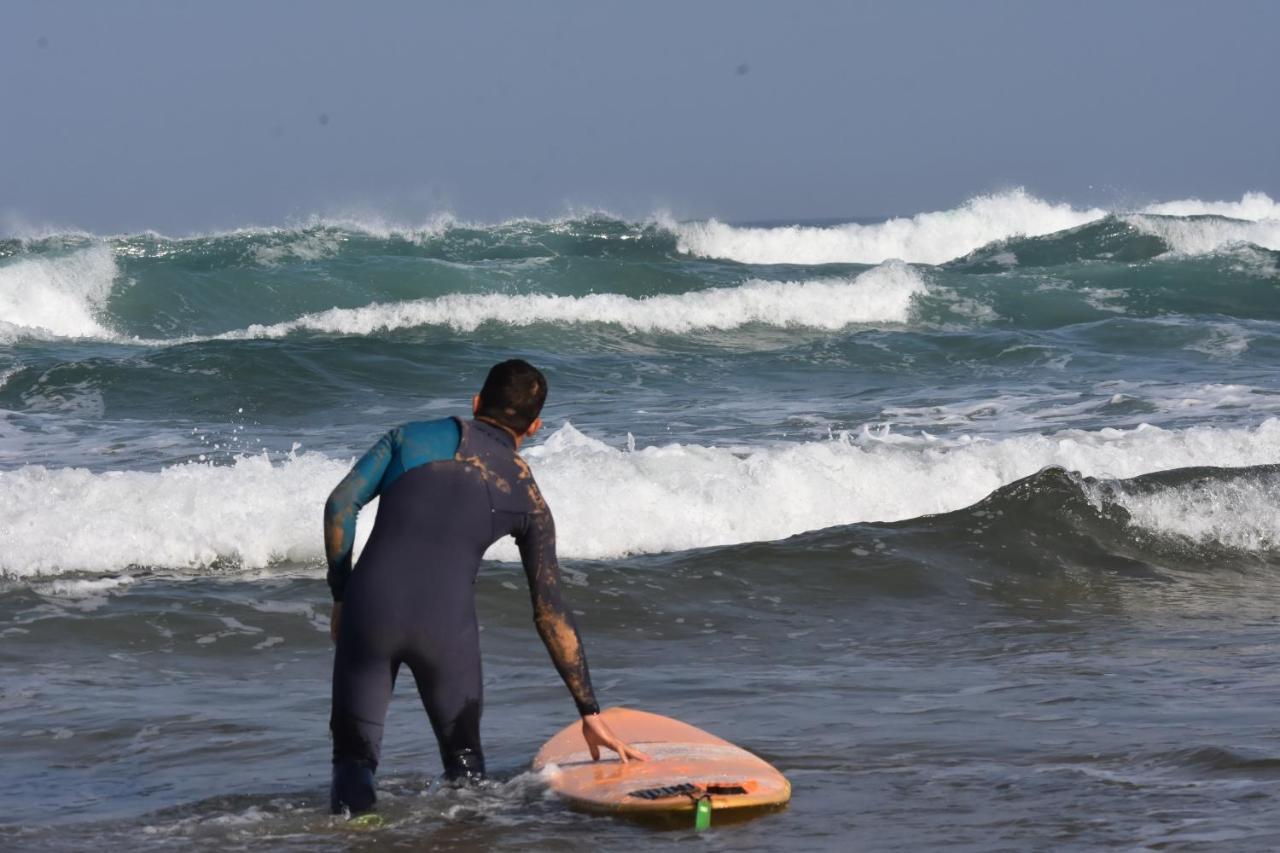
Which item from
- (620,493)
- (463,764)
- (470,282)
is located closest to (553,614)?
(463,764)

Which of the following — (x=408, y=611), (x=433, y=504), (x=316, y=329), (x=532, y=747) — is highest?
(x=316, y=329)

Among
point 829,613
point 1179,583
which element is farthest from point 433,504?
point 1179,583

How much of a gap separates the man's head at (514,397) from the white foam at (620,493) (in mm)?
5032

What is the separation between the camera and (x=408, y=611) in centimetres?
400

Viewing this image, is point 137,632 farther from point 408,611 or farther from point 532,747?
point 408,611

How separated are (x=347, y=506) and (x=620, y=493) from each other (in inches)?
236

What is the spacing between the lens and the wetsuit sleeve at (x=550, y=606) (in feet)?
13.6

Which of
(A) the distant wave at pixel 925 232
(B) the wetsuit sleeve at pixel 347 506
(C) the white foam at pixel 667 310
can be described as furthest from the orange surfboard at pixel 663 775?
(A) the distant wave at pixel 925 232

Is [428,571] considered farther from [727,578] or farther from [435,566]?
[727,578]

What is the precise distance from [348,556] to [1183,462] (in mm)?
8856

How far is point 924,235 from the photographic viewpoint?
46312 mm

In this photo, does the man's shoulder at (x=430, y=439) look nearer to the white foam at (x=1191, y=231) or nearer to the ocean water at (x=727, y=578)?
the ocean water at (x=727, y=578)

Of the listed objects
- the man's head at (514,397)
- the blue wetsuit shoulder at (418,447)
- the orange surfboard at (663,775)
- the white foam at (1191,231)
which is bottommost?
the orange surfboard at (663,775)

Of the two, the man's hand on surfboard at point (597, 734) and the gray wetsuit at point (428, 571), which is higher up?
the gray wetsuit at point (428, 571)
